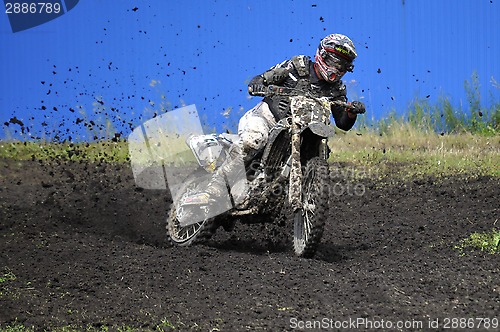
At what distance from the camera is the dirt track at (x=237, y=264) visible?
7172 millimetres

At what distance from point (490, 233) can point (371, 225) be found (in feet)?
4.96

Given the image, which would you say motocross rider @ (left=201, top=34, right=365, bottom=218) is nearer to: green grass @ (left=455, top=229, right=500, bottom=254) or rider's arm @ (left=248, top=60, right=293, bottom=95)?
rider's arm @ (left=248, top=60, right=293, bottom=95)

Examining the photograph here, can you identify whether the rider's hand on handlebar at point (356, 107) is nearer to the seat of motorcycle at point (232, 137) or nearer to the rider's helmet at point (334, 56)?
the rider's helmet at point (334, 56)

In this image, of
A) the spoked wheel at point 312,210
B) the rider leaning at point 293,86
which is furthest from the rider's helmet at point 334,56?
the spoked wheel at point 312,210

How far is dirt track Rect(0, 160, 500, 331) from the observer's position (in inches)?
282

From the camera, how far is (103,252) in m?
9.38

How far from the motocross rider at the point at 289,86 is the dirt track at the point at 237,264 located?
0.84m

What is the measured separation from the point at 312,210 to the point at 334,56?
1.45 meters

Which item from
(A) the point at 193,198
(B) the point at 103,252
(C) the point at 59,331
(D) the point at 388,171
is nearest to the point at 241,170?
(A) the point at 193,198

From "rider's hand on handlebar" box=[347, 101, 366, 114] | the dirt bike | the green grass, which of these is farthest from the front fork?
the green grass
